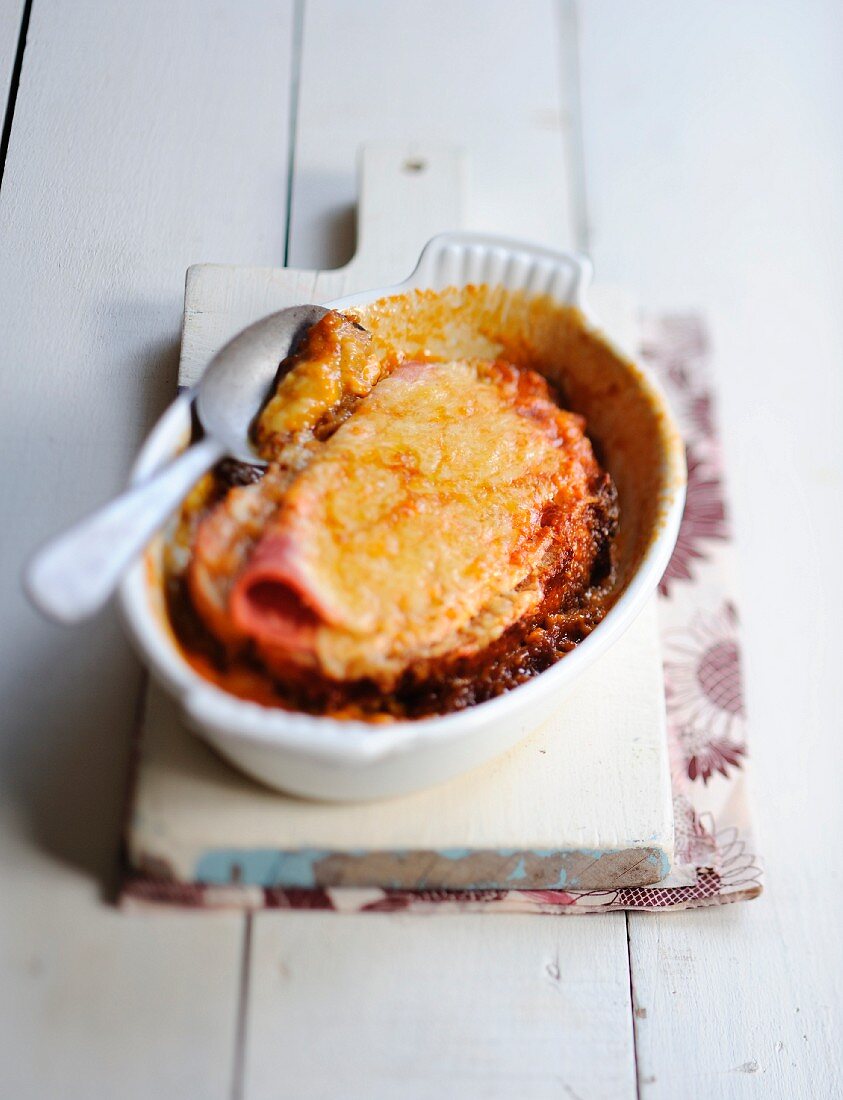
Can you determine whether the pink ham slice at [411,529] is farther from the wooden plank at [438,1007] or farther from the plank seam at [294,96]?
the plank seam at [294,96]

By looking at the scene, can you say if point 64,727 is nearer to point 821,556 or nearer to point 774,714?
point 774,714

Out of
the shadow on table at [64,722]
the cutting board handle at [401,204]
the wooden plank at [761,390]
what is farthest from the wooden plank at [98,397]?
the wooden plank at [761,390]

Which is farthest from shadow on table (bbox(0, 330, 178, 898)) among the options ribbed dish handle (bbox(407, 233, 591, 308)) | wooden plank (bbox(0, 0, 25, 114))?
wooden plank (bbox(0, 0, 25, 114))

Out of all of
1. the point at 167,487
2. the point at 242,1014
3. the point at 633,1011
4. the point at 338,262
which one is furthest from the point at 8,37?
the point at 633,1011

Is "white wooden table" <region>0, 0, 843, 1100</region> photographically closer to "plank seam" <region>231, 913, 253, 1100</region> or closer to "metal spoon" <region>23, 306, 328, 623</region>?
"plank seam" <region>231, 913, 253, 1100</region>

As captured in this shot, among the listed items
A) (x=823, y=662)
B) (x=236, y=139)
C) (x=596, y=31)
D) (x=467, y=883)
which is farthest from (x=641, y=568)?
(x=596, y=31)

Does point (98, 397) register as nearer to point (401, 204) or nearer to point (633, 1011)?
point (401, 204)
